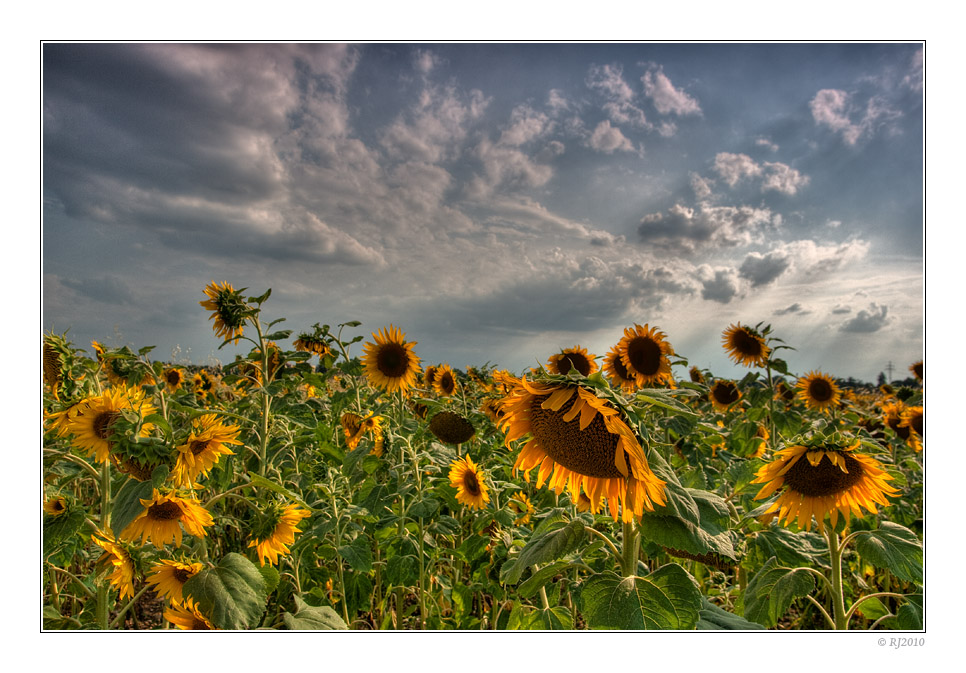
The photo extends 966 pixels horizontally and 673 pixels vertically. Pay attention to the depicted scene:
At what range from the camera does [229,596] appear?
168 cm

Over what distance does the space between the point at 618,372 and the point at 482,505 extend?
182cm

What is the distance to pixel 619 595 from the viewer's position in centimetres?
130

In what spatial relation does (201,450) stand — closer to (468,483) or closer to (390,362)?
(468,483)

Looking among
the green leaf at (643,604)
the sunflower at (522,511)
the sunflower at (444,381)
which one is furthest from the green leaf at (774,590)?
the sunflower at (444,381)

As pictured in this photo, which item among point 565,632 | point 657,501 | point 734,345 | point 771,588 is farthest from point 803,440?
point 734,345

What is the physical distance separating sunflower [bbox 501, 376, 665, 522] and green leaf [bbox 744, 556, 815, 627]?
2.17ft

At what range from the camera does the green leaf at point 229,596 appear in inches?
65.5

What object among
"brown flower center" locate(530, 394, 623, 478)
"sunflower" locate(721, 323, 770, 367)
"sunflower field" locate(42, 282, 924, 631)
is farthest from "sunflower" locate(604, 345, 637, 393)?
"brown flower center" locate(530, 394, 623, 478)

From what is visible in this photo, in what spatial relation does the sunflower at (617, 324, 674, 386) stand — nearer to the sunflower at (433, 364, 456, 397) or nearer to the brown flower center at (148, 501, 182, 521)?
the sunflower at (433, 364, 456, 397)

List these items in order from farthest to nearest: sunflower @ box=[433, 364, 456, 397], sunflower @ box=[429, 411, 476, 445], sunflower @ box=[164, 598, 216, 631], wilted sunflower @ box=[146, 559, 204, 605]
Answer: sunflower @ box=[433, 364, 456, 397]
sunflower @ box=[429, 411, 476, 445]
wilted sunflower @ box=[146, 559, 204, 605]
sunflower @ box=[164, 598, 216, 631]

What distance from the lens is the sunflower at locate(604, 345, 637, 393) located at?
410 centimetres

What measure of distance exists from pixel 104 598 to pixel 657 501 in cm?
212

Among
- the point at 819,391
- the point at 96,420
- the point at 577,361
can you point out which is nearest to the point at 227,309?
the point at 96,420

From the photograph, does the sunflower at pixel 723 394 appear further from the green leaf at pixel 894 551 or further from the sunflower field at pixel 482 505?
the green leaf at pixel 894 551
